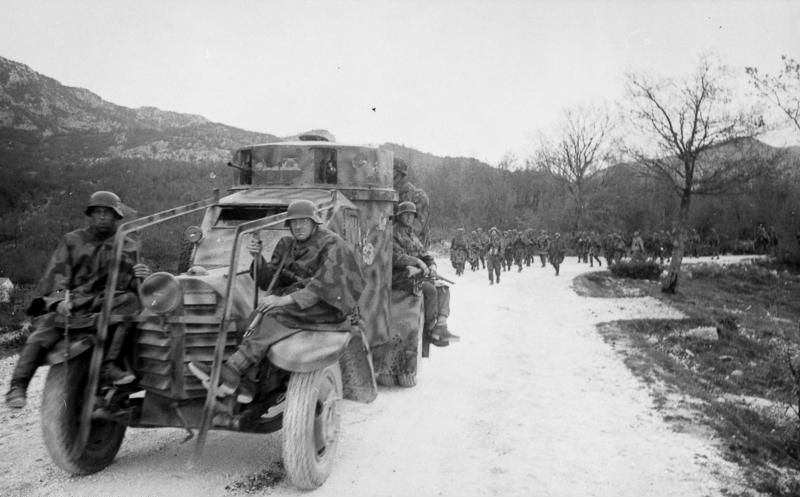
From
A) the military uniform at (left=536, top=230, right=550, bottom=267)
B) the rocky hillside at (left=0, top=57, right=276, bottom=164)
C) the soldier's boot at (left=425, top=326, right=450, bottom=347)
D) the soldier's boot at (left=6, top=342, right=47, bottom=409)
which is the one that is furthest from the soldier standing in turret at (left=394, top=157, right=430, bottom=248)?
the rocky hillside at (left=0, top=57, right=276, bottom=164)

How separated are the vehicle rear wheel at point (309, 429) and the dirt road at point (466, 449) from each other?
0.62ft

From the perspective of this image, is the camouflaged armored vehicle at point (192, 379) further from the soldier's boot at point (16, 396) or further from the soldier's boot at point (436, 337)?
the soldier's boot at point (436, 337)

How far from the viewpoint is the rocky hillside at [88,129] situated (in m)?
31.1

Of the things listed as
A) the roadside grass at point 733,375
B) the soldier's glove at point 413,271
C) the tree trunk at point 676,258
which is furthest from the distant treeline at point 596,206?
the soldier's glove at point 413,271

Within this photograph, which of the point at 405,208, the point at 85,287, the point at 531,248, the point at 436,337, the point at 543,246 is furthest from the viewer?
the point at 531,248

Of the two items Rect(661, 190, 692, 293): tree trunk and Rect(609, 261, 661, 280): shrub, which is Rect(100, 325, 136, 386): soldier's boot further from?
Rect(609, 261, 661, 280): shrub

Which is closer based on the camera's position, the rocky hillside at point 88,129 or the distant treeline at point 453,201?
the distant treeline at point 453,201

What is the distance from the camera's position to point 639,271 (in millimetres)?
25984

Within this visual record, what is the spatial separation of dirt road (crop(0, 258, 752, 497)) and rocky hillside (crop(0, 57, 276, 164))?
2593 centimetres

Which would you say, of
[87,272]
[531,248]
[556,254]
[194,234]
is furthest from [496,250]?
[87,272]

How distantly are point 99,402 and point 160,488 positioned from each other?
812 millimetres

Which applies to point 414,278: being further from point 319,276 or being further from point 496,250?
point 496,250

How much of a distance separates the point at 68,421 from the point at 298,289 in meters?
2.00

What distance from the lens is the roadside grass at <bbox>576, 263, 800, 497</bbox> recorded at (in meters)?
6.04
